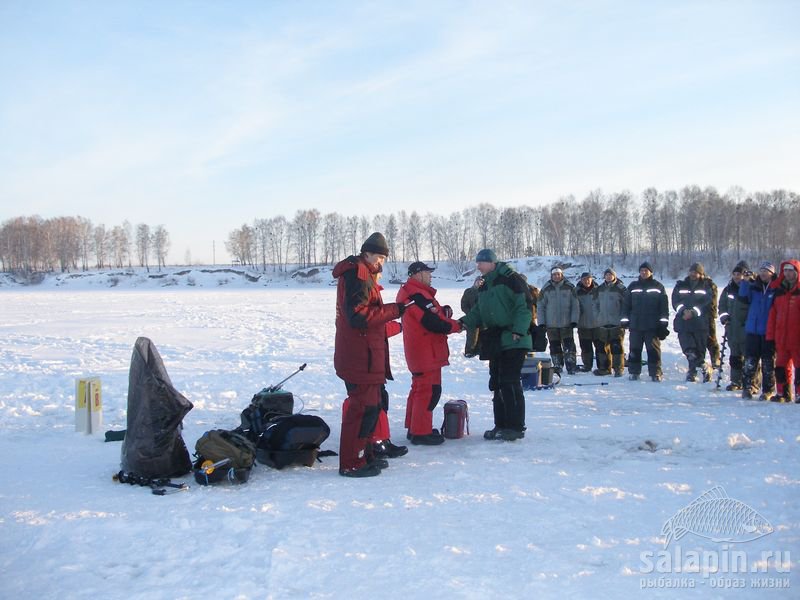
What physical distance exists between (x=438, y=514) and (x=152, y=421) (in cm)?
244

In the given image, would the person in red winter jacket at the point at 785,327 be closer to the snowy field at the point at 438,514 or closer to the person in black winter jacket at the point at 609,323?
the snowy field at the point at 438,514

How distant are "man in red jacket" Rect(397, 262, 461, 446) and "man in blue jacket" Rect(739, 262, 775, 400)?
4.59 m

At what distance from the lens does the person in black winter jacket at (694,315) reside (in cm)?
981

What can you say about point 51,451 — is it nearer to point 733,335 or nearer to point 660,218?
point 733,335

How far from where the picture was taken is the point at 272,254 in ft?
304

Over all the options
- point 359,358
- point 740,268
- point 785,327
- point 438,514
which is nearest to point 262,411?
point 359,358

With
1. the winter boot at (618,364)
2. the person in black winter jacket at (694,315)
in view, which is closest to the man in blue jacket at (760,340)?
the person in black winter jacket at (694,315)

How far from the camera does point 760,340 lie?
8.14 m

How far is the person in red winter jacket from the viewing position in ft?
24.9

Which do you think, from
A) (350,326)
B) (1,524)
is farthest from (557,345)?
(1,524)

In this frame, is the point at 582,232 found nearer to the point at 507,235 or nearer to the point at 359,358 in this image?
the point at 507,235

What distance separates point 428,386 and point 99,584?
3562 millimetres

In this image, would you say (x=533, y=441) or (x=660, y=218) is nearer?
(x=533, y=441)

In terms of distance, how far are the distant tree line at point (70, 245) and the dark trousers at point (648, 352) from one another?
8846cm
